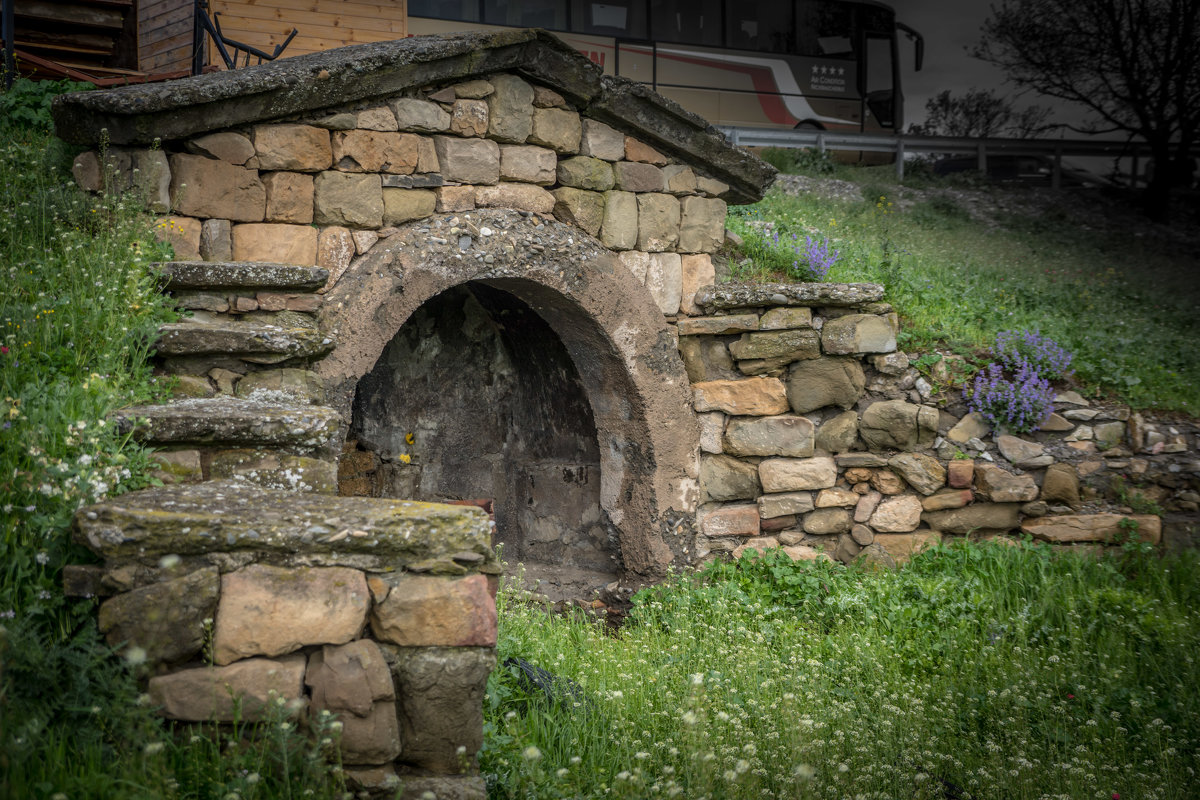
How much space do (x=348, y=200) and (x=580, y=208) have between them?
135 centimetres

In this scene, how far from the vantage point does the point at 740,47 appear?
508 inches

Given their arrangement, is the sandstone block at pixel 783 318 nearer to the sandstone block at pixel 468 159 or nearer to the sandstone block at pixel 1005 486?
the sandstone block at pixel 1005 486

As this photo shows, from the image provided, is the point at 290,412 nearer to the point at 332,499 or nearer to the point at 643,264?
the point at 332,499

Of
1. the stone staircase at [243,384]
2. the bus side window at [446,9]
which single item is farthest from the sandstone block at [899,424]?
the bus side window at [446,9]

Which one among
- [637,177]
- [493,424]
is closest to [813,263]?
[637,177]

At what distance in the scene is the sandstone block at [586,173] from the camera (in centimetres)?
478

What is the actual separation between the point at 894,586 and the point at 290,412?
11.7ft

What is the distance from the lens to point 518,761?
2.69 meters

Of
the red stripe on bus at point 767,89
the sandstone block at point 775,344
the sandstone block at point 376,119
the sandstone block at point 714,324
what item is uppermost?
the red stripe on bus at point 767,89

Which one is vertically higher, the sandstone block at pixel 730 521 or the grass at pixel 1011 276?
the grass at pixel 1011 276

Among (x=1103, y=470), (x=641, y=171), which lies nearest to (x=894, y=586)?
(x=1103, y=470)

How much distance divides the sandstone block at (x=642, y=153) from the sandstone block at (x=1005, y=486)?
284 cm

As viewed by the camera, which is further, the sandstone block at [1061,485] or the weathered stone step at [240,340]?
the sandstone block at [1061,485]

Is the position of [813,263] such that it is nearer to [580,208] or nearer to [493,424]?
[580,208]
